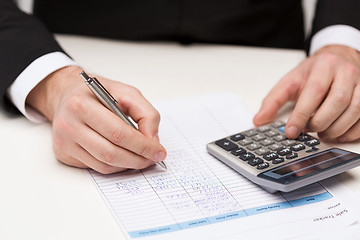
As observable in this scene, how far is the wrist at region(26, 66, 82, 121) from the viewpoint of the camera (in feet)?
2.31

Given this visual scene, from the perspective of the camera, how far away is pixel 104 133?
0.59m

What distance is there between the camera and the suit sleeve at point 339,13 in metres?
0.90

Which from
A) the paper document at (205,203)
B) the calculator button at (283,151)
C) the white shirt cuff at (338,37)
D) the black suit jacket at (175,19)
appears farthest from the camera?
the black suit jacket at (175,19)

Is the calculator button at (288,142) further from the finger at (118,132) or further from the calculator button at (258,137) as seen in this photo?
the finger at (118,132)

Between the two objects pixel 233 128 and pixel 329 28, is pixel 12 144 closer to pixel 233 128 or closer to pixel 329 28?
pixel 233 128

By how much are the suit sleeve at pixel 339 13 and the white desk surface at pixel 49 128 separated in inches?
4.6

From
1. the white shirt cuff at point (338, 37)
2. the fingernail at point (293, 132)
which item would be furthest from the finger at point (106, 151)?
the white shirt cuff at point (338, 37)

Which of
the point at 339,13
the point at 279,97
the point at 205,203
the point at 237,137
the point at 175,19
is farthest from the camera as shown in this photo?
the point at 175,19

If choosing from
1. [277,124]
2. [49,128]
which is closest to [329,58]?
[277,124]

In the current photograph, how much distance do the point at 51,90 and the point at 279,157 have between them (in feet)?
1.18

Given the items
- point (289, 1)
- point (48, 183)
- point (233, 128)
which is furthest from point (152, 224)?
point (289, 1)

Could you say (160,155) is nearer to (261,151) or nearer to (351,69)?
(261,151)

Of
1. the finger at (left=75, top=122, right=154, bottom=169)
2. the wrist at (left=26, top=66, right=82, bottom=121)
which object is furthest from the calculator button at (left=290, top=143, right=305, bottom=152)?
the wrist at (left=26, top=66, right=82, bottom=121)

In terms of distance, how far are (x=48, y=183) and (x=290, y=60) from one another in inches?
24.3
